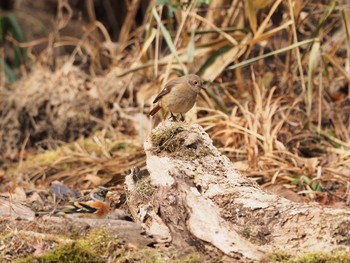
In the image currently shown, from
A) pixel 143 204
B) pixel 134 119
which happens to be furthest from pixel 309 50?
pixel 143 204

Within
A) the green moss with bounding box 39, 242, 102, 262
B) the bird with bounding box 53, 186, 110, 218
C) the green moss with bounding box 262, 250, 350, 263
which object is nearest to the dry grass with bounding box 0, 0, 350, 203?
the bird with bounding box 53, 186, 110, 218

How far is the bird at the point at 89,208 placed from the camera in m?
4.06

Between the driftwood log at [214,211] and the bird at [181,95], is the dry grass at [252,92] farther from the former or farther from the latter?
the driftwood log at [214,211]

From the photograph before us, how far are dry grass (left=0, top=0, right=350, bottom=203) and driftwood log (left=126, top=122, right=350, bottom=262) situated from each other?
138 cm

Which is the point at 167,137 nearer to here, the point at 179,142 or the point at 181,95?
the point at 179,142

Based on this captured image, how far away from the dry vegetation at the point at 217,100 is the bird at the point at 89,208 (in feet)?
4.33

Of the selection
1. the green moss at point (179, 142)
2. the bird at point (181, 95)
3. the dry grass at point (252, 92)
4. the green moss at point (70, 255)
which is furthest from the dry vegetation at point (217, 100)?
the green moss at point (70, 255)

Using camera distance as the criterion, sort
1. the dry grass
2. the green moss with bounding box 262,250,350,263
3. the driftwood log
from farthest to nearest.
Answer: the dry grass < the driftwood log < the green moss with bounding box 262,250,350,263

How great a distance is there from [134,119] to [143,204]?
10.4 ft

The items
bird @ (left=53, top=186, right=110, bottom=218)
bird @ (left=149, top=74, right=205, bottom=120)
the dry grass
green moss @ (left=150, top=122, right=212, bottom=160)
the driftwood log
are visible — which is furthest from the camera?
the dry grass

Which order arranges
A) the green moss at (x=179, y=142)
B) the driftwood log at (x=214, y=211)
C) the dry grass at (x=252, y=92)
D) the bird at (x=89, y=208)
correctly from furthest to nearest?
1. the dry grass at (x=252, y=92)
2. the bird at (x=89, y=208)
3. the green moss at (x=179, y=142)
4. the driftwood log at (x=214, y=211)

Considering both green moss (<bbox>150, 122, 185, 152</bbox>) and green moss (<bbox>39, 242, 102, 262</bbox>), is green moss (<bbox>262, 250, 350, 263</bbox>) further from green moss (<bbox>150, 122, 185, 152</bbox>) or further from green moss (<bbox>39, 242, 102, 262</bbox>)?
green moss (<bbox>150, 122, 185, 152</bbox>)

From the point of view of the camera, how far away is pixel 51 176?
6.13 metres

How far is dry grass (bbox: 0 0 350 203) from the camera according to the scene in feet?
18.5
